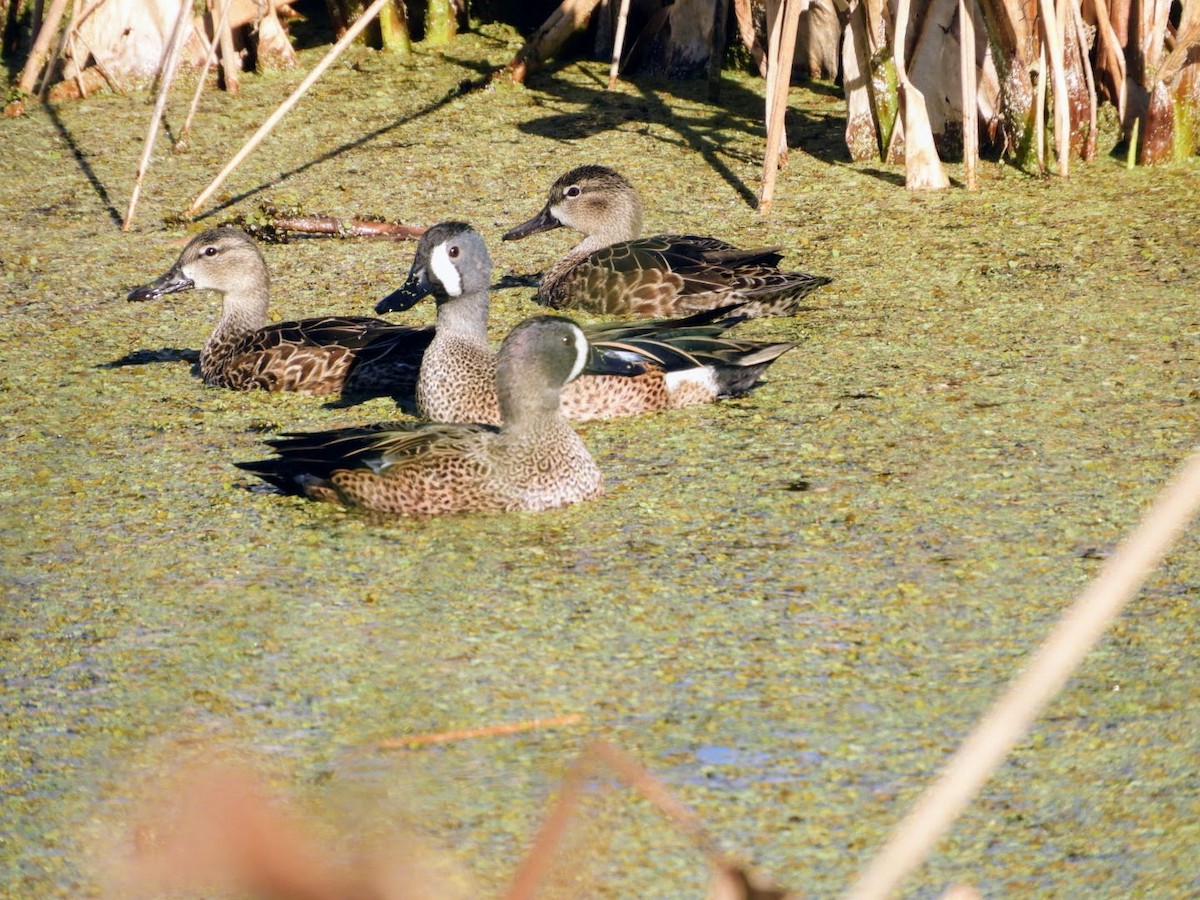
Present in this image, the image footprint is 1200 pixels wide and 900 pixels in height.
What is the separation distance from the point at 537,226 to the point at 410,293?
A: 129 cm

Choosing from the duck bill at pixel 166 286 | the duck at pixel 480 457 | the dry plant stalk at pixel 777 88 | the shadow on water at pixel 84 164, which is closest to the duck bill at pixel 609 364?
the duck at pixel 480 457

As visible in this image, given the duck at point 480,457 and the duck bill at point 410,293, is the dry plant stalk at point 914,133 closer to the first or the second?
the duck bill at point 410,293

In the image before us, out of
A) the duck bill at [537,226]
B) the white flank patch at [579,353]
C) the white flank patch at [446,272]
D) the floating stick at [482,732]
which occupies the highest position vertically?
the white flank patch at [446,272]

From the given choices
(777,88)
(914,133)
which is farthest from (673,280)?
(914,133)

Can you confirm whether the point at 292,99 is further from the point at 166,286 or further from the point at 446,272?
Answer: the point at 446,272

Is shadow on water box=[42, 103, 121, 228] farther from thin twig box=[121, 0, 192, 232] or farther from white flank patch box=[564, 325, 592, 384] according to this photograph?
white flank patch box=[564, 325, 592, 384]

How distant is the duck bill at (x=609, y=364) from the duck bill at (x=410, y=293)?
2.08 feet

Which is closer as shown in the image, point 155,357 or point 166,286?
point 155,357

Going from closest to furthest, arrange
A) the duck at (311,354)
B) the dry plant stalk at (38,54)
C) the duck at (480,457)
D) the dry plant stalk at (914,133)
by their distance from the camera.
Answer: the duck at (480,457) → the duck at (311,354) → the dry plant stalk at (914,133) → the dry plant stalk at (38,54)

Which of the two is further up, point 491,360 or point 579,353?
point 579,353

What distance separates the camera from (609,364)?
405cm

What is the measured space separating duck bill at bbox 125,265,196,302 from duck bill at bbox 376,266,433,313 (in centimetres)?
83

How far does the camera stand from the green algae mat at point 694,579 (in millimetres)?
2467

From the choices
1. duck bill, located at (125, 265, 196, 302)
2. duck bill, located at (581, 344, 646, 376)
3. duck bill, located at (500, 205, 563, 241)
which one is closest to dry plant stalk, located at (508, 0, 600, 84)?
duck bill, located at (500, 205, 563, 241)
